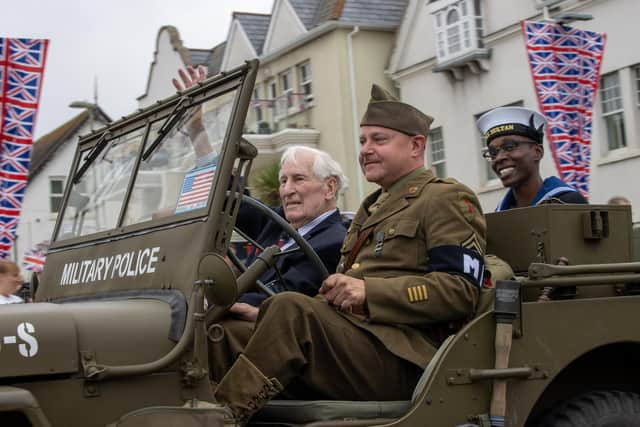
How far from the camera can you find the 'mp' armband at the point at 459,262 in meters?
4.26

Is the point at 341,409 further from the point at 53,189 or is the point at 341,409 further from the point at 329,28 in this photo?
the point at 53,189

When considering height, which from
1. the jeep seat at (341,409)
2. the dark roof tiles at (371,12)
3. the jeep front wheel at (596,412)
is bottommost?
the jeep front wheel at (596,412)

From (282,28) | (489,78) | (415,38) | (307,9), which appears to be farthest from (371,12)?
(489,78)

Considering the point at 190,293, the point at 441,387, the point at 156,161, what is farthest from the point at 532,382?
the point at 156,161

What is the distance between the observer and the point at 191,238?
4125mm

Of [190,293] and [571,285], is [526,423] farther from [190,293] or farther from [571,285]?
[190,293]

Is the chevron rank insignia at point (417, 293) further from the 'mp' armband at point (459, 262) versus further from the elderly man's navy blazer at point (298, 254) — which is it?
the elderly man's navy blazer at point (298, 254)

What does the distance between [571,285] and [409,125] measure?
932 millimetres

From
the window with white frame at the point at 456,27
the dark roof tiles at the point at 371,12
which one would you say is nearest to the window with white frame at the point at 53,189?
the dark roof tiles at the point at 371,12

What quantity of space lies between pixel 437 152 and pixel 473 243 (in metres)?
21.1

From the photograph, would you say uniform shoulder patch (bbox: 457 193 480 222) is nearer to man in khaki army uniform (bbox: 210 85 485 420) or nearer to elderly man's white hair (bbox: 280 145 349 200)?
man in khaki army uniform (bbox: 210 85 485 420)

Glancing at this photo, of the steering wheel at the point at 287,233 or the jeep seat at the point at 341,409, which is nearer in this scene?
the jeep seat at the point at 341,409

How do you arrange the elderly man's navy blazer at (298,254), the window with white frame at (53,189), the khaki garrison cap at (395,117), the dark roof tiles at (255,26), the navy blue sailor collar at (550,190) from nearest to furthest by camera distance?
the khaki garrison cap at (395,117)
the elderly man's navy blazer at (298,254)
the navy blue sailor collar at (550,190)
the dark roof tiles at (255,26)
the window with white frame at (53,189)

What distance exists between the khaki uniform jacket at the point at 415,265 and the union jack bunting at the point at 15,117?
7.13m
